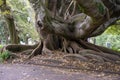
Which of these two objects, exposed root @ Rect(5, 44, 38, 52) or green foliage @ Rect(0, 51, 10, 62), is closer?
green foliage @ Rect(0, 51, 10, 62)

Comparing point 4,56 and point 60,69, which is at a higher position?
point 4,56

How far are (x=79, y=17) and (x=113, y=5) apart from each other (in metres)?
3.20

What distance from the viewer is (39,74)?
861 cm

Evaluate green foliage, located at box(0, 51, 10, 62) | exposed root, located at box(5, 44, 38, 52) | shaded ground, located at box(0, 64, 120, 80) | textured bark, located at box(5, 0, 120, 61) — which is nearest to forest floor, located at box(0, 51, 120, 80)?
shaded ground, located at box(0, 64, 120, 80)

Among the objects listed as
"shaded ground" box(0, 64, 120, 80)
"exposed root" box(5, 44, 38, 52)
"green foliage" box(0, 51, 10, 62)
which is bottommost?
"shaded ground" box(0, 64, 120, 80)

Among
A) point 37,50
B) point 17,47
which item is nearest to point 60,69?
point 37,50

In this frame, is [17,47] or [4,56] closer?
[4,56]

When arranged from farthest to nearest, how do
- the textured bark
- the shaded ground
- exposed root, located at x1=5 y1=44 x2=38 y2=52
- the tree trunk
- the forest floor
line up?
the tree trunk
exposed root, located at x1=5 y1=44 x2=38 y2=52
the textured bark
the forest floor
the shaded ground

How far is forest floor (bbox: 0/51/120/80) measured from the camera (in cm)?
811

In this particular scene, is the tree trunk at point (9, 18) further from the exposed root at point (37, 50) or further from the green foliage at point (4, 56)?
the exposed root at point (37, 50)

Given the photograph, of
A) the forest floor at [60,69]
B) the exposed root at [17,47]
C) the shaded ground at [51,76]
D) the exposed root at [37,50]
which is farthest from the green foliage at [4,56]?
the shaded ground at [51,76]

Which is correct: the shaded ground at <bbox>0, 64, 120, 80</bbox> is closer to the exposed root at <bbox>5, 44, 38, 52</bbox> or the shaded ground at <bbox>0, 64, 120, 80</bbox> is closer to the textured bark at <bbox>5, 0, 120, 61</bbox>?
the textured bark at <bbox>5, 0, 120, 61</bbox>

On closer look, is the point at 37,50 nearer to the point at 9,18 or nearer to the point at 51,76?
the point at 9,18

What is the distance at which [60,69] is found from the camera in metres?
9.75
